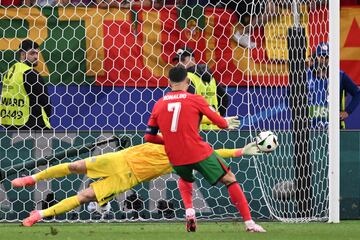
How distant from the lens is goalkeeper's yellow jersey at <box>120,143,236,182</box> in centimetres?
1080

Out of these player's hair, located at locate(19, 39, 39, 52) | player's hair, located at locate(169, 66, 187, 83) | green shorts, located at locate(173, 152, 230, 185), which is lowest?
green shorts, located at locate(173, 152, 230, 185)

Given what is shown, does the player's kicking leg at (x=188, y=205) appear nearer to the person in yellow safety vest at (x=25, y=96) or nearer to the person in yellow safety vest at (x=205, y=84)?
the person in yellow safety vest at (x=25, y=96)

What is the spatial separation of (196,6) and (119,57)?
42.7 inches

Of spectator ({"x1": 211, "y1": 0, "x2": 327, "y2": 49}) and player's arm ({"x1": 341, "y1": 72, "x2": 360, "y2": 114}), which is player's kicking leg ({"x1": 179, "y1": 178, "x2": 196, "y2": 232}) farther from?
player's arm ({"x1": 341, "y1": 72, "x2": 360, "y2": 114})

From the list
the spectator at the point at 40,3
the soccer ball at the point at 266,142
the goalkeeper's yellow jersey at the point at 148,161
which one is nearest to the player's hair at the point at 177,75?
the goalkeeper's yellow jersey at the point at 148,161

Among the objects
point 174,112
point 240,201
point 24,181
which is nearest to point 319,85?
point 240,201

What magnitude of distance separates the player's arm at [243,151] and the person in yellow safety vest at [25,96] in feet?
6.26

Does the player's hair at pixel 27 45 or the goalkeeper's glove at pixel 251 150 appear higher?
the player's hair at pixel 27 45

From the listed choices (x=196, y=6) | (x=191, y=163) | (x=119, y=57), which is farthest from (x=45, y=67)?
(x=191, y=163)

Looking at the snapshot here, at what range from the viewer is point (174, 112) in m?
9.66

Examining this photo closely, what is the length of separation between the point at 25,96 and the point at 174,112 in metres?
3.08

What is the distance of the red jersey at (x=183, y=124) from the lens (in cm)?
966

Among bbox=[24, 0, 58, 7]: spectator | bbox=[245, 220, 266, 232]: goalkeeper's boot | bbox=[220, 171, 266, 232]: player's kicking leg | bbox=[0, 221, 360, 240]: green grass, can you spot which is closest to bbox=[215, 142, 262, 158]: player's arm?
bbox=[0, 221, 360, 240]: green grass

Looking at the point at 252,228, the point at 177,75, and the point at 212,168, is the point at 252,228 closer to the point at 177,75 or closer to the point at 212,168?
the point at 212,168
